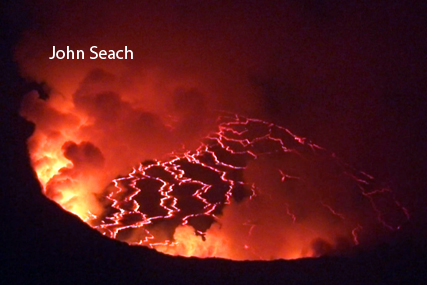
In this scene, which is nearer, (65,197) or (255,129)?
(65,197)

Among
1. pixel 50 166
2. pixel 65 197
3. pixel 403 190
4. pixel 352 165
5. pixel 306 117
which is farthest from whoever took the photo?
pixel 306 117

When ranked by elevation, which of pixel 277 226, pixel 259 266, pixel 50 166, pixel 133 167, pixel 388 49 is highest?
pixel 388 49

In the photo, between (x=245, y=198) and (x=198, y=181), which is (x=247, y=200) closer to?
(x=245, y=198)

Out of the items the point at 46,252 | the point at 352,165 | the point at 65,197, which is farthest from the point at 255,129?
the point at 46,252

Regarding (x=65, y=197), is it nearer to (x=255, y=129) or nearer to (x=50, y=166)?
(x=50, y=166)

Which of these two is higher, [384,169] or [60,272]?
[384,169]

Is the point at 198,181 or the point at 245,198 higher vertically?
the point at 198,181

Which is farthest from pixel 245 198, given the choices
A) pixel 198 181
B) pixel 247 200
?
pixel 198 181

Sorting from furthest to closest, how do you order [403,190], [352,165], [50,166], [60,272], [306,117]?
[306,117]
[352,165]
[403,190]
[50,166]
[60,272]
